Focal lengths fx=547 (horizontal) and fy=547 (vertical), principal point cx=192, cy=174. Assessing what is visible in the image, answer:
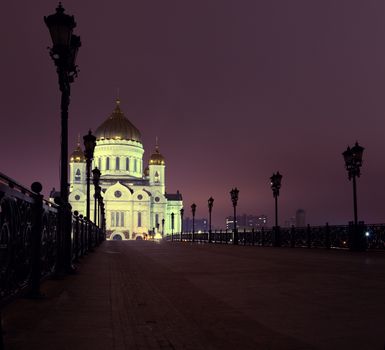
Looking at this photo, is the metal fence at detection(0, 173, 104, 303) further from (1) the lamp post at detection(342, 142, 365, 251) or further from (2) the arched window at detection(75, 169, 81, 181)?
(2) the arched window at detection(75, 169, 81, 181)

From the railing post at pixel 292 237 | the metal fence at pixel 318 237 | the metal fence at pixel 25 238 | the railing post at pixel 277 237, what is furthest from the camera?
the railing post at pixel 277 237

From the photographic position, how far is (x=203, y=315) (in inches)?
246

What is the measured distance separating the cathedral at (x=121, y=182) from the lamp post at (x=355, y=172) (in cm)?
9248

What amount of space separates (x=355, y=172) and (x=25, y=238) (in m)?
21.6

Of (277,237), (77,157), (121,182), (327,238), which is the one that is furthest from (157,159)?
(327,238)

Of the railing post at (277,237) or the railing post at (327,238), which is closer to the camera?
the railing post at (327,238)

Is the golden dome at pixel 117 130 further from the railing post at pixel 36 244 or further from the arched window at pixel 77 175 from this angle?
the railing post at pixel 36 244

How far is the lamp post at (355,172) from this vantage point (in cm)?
2500

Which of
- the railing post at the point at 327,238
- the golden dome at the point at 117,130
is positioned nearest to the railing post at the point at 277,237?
the railing post at the point at 327,238

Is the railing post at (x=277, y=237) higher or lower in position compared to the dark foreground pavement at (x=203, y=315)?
higher

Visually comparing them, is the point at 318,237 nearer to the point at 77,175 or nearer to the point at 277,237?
the point at 277,237

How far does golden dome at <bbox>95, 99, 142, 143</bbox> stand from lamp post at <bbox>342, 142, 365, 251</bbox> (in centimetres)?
9802

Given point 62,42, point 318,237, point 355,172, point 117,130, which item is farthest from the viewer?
point 117,130

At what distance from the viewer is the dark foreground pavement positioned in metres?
4.85
